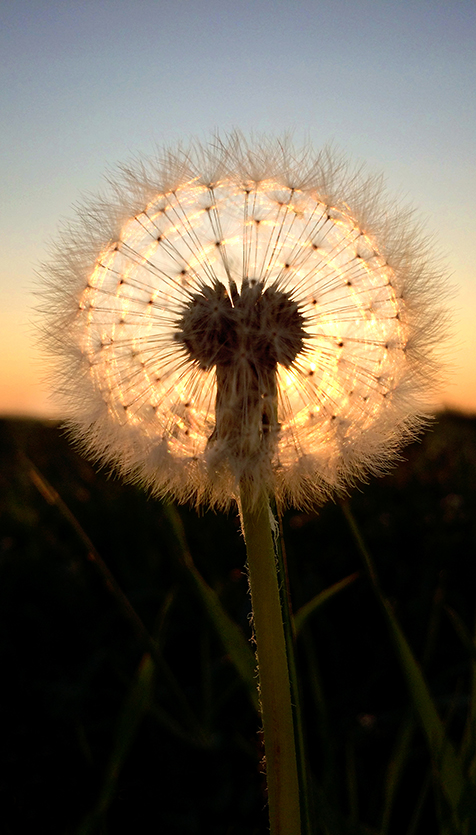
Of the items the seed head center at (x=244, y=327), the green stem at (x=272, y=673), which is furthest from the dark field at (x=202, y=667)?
the seed head center at (x=244, y=327)

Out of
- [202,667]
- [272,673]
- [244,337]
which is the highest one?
[244,337]

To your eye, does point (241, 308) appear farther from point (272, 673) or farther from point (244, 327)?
point (272, 673)

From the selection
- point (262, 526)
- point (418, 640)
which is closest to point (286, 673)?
point (262, 526)

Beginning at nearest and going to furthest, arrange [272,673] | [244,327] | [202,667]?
[272,673] → [244,327] → [202,667]

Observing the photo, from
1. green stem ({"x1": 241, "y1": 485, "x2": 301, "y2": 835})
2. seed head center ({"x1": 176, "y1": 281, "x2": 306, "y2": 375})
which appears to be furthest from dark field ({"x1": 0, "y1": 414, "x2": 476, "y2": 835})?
seed head center ({"x1": 176, "y1": 281, "x2": 306, "y2": 375})

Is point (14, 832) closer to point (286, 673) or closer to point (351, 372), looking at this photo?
point (286, 673)

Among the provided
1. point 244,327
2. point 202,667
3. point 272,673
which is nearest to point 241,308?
point 244,327
